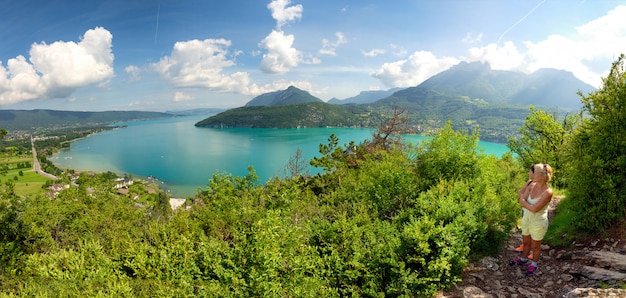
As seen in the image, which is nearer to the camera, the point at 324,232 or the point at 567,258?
the point at 567,258

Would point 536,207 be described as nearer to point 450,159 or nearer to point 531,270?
point 531,270

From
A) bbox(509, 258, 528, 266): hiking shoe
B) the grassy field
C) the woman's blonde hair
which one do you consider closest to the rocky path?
bbox(509, 258, 528, 266): hiking shoe

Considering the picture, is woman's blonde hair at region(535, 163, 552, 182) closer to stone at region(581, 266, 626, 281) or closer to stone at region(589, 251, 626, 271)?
stone at region(589, 251, 626, 271)

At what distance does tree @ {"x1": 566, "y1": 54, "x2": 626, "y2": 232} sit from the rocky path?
20.8 inches

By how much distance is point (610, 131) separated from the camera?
6.05 meters

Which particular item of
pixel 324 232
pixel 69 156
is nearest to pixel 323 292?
pixel 324 232

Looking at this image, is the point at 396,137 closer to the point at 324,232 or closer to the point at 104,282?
the point at 324,232

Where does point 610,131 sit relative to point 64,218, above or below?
above

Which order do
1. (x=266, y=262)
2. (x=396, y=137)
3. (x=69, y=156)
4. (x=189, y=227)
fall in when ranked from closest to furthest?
(x=266, y=262) < (x=189, y=227) < (x=396, y=137) < (x=69, y=156)

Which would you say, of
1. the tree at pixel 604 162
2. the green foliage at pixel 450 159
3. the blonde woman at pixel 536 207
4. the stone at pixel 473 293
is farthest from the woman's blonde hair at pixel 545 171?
the green foliage at pixel 450 159

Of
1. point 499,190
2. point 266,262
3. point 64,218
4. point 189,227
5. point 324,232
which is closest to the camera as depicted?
point 266,262

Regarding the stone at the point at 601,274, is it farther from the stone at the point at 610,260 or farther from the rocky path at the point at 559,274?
the stone at the point at 610,260

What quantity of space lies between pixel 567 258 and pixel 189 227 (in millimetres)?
9340

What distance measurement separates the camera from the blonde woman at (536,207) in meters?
5.73
